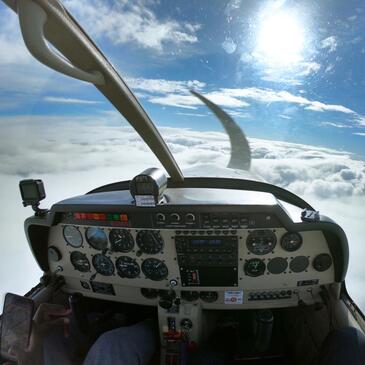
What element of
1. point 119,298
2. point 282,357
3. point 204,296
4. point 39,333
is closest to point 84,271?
point 119,298

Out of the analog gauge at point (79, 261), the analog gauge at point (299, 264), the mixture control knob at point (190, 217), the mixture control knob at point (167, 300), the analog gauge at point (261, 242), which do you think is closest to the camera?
the mixture control knob at point (190, 217)

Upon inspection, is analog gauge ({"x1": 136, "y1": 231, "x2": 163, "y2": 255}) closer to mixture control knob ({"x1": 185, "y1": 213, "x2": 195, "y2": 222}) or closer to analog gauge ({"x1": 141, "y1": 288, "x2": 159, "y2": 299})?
mixture control knob ({"x1": 185, "y1": 213, "x2": 195, "y2": 222})

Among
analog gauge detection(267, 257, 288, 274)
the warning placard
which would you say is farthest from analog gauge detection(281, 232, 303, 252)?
the warning placard

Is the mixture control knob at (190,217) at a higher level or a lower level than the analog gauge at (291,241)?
higher

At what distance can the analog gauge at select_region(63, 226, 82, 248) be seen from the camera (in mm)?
2100

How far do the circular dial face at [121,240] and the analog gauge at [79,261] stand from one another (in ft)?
1.11

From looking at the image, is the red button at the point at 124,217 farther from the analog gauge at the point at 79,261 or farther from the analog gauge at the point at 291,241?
the analog gauge at the point at 291,241

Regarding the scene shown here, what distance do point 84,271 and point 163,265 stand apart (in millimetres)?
715

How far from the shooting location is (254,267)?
2035 mm

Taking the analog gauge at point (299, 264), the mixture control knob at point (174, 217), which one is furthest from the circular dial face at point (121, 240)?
the analog gauge at point (299, 264)

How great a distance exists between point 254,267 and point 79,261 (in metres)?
1.41

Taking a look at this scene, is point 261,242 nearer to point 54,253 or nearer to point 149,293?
point 149,293

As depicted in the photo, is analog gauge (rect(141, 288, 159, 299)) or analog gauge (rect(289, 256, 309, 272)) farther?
analog gauge (rect(141, 288, 159, 299))

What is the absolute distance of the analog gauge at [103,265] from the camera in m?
2.17
